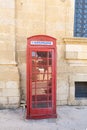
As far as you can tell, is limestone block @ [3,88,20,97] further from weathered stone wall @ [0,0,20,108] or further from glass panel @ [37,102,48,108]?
glass panel @ [37,102,48,108]

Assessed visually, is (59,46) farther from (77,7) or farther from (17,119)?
(17,119)

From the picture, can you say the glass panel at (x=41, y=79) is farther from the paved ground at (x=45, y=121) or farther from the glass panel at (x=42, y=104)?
the paved ground at (x=45, y=121)

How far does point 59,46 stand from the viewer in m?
6.61

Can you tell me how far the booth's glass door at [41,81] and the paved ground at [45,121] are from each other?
1.10 feet

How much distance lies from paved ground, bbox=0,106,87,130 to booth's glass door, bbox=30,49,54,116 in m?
0.34

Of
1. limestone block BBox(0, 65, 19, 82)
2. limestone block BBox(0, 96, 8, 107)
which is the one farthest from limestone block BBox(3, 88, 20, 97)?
limestone block BBox(0, 65, 19, 82)

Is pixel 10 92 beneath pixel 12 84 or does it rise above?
beneath

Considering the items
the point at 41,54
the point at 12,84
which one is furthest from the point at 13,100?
the point at 41,54

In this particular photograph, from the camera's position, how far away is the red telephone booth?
518cm

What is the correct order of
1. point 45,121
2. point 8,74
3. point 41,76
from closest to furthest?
point 45,121 < point 41,76 < point 8,74

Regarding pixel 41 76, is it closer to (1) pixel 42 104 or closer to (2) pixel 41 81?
(2) pixel 41 81

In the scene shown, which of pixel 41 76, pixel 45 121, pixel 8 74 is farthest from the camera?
pixel 8 74

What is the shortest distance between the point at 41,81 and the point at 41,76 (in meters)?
0.13

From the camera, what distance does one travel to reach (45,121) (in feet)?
17.0
